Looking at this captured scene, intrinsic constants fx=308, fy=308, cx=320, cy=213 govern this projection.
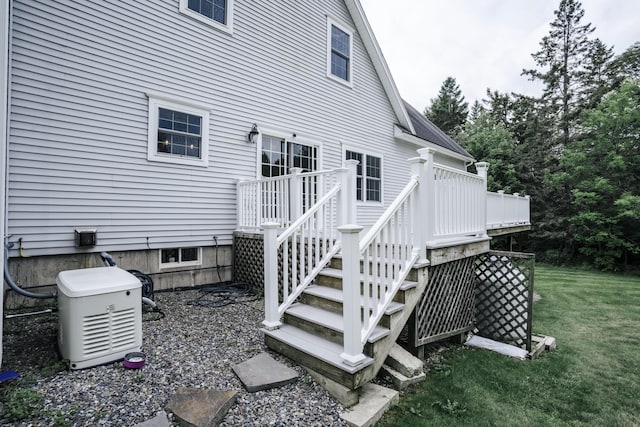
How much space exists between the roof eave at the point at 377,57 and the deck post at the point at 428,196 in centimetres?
677

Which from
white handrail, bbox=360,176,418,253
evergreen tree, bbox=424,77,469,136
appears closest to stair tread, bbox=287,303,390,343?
white handrail, bbox=360,176,418,253

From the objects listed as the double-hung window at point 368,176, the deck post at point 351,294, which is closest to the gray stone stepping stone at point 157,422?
the deck post at point 351,294

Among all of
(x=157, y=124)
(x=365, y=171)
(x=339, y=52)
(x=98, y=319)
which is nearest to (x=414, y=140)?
(x=365, y=171)

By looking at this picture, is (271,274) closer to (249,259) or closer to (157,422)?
(157,422)

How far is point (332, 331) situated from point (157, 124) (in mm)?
4314

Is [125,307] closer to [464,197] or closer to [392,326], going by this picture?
[392,326]

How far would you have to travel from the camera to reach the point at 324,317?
9.92 feet

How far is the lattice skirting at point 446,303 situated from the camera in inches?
136

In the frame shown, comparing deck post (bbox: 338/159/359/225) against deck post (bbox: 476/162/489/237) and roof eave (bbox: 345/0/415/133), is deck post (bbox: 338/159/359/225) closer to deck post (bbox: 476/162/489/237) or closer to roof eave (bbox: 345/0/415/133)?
deck post (bbox: 476/162/489/237)

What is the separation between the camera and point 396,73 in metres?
43.8

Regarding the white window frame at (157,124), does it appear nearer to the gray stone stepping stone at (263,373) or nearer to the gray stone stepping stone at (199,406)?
the gray stone stepping stone at (263,373)

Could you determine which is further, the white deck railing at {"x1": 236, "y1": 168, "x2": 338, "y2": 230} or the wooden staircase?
the white deck railing at {"x1": 236, "y1": 168, "x2": 338, "y2": 230}

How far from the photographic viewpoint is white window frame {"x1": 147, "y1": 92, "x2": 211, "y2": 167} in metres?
4.92

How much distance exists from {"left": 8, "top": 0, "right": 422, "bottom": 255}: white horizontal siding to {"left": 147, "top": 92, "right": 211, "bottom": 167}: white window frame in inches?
4.2
